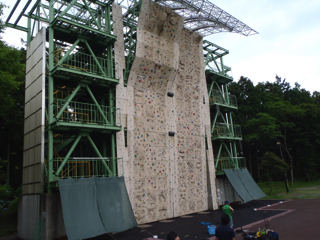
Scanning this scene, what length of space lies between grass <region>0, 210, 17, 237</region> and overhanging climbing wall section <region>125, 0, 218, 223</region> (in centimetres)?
950

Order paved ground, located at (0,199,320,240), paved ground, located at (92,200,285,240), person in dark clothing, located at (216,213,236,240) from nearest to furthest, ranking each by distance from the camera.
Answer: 1. person in dark clothing, located at (216,213,236,240)
2. paved ground, located at (0,199,320,240)
3. paved ground, located at (92,200,285,240)

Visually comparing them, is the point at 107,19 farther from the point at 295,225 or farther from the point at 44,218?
the point at 295,225

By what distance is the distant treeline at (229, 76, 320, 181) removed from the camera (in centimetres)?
4222

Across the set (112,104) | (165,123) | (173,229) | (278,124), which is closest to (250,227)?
(173,229)

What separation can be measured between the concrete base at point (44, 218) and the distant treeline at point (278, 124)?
109 feet

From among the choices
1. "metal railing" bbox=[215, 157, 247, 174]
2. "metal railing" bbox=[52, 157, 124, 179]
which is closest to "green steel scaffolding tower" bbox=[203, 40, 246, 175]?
"metal railing" bbox=[215, 157, 247, 174]

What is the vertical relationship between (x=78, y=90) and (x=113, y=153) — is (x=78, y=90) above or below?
above

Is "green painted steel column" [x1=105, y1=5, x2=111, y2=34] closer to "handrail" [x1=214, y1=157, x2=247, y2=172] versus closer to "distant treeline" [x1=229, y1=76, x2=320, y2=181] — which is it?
"handrail" [x1=214, y1=157, x2=247, y2=172]

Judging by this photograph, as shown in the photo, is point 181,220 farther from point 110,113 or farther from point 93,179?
point 110,113

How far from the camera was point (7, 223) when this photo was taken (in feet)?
71.1

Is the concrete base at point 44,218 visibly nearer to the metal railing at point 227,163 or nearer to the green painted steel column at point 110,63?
the green painted steel column at point 110,63

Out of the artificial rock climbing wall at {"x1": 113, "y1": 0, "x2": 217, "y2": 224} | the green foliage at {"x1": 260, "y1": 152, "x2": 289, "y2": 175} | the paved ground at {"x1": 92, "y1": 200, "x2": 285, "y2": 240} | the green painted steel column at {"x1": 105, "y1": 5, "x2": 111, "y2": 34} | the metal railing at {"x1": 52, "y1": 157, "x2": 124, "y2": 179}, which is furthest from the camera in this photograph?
the green foliage at {"x1": 260, "y1": 152, "x2": 289, "y2": 175}

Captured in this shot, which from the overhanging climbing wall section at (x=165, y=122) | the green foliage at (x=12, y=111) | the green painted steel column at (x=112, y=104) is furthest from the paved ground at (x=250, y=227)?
the green foliage at (x=12, y=111)

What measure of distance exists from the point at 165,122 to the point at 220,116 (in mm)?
10191
